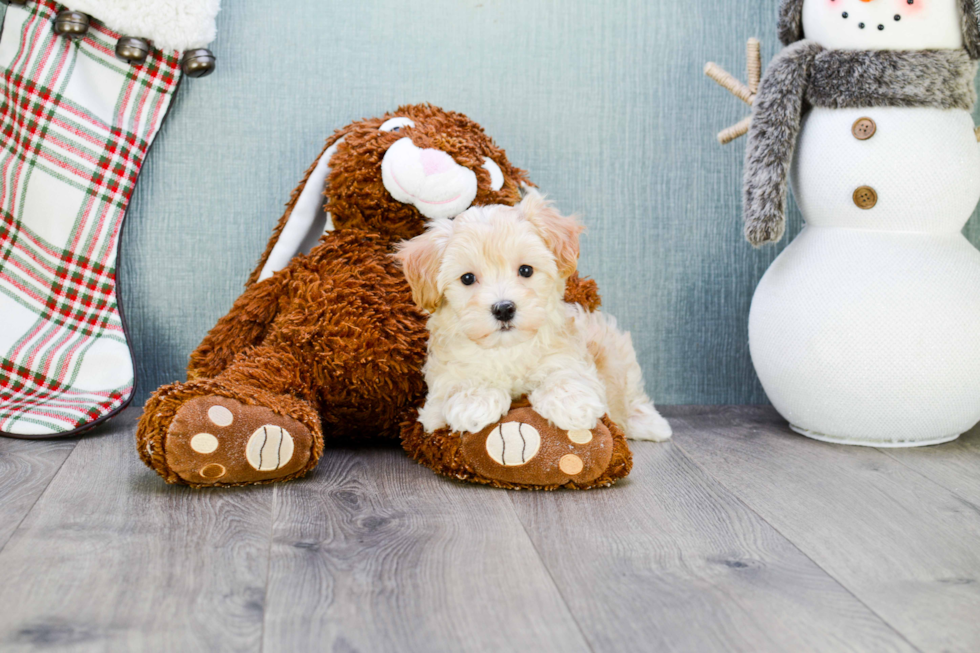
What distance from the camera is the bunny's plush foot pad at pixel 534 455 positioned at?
116cm

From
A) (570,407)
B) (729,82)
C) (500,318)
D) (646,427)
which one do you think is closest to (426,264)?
(500,318)

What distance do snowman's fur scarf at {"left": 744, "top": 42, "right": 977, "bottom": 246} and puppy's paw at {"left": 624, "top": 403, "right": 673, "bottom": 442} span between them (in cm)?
35

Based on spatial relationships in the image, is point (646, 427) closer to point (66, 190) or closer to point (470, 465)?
point (470, 465)

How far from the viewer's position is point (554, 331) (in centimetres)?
126

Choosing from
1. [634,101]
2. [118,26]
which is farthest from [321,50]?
[634,101]

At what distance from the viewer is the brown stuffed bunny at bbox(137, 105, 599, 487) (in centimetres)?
130

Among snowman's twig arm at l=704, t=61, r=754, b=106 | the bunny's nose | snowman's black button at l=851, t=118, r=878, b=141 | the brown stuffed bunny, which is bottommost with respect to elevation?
the brown stuffed bunny

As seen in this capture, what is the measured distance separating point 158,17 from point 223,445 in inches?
32.6

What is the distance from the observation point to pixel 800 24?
4.94 ft

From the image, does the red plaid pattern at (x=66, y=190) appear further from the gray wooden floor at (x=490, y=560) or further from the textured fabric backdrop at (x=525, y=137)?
the gray wooden floor at (x=490, y=560)

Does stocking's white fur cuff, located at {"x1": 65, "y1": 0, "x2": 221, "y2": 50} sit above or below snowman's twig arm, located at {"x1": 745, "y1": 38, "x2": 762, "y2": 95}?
above

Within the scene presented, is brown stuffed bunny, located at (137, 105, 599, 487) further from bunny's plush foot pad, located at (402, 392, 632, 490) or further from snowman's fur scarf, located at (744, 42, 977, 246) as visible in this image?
snowman's fur scarf, located at (744, 42, 977, 246)

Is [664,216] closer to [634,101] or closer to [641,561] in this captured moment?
[634,101]

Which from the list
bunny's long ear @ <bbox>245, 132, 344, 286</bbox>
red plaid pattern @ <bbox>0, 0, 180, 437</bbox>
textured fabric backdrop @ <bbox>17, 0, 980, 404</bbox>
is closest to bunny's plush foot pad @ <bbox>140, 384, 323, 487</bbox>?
bunny's long ear @ <bbox>245, 132, 344, 286</bbox>
